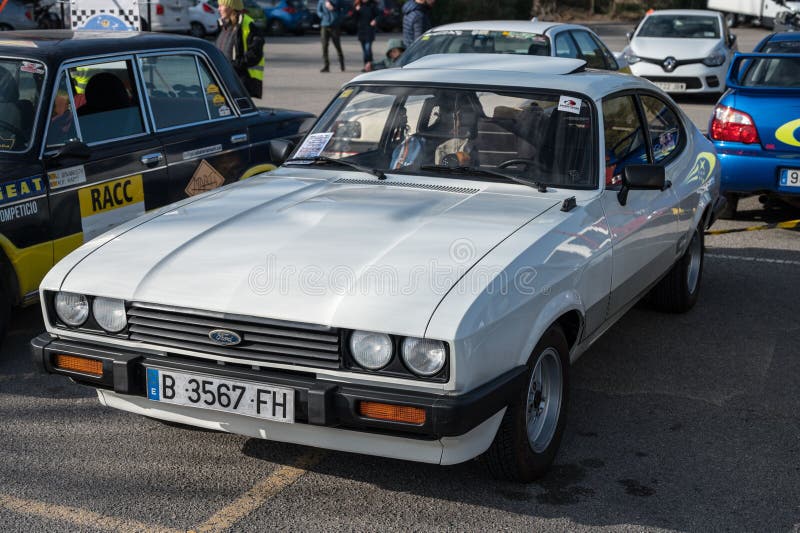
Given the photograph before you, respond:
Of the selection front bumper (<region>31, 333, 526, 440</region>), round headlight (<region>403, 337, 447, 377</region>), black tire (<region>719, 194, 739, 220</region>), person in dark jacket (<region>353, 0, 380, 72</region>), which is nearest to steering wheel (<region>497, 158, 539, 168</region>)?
front bumper (<region>31, 333, 526, 440</region>)

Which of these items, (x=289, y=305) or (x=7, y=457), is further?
(x=7, y=457)

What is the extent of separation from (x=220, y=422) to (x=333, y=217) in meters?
1.02

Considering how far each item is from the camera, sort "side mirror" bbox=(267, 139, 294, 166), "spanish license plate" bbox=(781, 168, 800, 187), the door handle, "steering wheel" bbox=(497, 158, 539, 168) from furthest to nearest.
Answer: "spanish license plate" bbox=(781, 168, 800, 187) → the door handle → "side mirror" bbox=(267, 139, 294, 166) → "steering wheel" bbox=(497, 158, 539, 168)

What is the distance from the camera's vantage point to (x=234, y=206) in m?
4.64

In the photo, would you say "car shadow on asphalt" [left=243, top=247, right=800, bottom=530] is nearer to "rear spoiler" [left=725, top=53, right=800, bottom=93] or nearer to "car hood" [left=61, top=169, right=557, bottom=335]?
"car hood" [left=61, top=169, right=557, bottom=335]

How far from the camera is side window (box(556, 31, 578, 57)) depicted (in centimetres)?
1189

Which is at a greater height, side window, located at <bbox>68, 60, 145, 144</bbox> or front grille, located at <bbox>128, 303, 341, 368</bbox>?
side window, located at <bbox>68, 60, 145, 144</bbox>

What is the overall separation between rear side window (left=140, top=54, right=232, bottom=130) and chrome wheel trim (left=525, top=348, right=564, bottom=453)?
3485mm

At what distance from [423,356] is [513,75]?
2.19m

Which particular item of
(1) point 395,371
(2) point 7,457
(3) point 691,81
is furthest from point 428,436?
(3) point 691,81

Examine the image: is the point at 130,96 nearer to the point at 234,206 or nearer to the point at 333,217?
the point at 234,206

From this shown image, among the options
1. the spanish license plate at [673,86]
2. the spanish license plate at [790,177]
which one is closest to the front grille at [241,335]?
the spanish license plate at [790,177]

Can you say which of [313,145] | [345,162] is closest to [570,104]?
[345,162]

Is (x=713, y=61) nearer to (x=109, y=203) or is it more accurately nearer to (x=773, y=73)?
(x=773, y=73)
